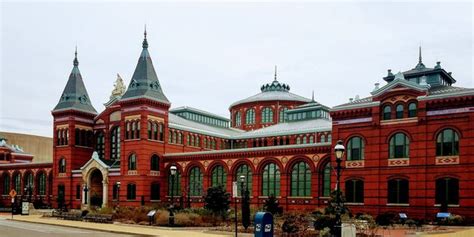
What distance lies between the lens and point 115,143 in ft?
233

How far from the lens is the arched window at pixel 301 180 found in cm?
5312

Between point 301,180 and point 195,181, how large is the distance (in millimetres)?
14503

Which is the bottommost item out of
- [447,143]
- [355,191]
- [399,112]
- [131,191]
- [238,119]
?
[131,191]

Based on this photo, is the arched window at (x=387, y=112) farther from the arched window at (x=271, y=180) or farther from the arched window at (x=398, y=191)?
the arched window at (x=271, y=180)

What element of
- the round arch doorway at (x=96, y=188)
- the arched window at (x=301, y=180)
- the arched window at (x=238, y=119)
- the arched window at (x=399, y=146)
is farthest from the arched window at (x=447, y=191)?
the arched window at (x=238, y=119)

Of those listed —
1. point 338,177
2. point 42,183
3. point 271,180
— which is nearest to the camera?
point 338,177

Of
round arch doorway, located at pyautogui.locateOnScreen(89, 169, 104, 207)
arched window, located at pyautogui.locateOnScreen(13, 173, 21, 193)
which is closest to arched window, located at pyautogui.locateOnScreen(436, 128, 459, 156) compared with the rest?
round arch doorway, located at pyautogui.locateOnScreen(89, 169, 104, 207)

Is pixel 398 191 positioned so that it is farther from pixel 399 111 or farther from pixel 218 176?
pixel 218 176

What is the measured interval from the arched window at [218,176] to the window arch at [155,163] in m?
7.19

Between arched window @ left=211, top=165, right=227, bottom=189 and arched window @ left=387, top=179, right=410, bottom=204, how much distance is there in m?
20.3

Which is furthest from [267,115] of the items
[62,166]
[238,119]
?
[62,166]

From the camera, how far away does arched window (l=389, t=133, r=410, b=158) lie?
44.8 metres

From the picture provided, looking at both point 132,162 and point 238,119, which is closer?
point 132,162

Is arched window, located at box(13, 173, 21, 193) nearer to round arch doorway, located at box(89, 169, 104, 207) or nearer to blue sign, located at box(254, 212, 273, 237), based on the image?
round arch doorway, located at box(89, 169, 104, 207)
